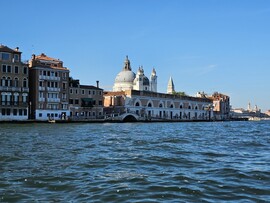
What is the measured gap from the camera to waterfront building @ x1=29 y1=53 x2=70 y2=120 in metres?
60.1

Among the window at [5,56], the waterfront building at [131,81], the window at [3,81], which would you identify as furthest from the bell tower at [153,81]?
the window at [3,81]

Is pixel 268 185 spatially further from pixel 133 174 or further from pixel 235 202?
pixel 133 174

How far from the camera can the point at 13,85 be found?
187 feet

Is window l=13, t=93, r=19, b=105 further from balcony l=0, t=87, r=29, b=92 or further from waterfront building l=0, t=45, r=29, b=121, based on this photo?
balcony l=0, t=87, r=29, b=92

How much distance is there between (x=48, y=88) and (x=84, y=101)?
922 cm

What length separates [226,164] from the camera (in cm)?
1278

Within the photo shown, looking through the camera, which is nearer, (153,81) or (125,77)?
(125,77)

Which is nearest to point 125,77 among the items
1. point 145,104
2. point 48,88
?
point 145,104

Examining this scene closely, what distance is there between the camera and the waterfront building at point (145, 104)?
263 feet

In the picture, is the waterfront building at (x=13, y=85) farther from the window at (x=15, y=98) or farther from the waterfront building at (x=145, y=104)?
the waterfront building at (x=145, y=104)

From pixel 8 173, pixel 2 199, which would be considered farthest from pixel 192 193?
pixel 8 173

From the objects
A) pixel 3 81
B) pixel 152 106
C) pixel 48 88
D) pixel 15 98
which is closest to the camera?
pixel 3 81

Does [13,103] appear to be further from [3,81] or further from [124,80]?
[124,80]

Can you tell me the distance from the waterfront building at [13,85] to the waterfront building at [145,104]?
1848 cm
